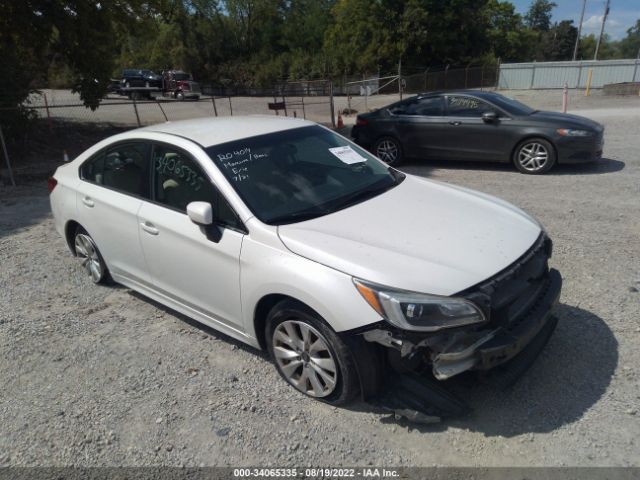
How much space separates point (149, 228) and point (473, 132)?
6798 millimetres

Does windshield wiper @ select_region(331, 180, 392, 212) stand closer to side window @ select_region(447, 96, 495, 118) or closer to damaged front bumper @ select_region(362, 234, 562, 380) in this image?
damaged front bumper @ select_region(362, 234, 562, 380)

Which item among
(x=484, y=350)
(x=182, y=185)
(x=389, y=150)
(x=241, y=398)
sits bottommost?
(x=241, y=398)

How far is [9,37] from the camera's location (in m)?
13.6

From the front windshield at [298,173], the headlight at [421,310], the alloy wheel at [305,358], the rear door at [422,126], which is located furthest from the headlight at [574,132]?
the alloy wheel at [305,358]

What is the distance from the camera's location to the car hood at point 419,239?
A: 270cm

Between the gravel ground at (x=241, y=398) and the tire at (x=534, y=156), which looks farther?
the tire at (x=534, y=156)

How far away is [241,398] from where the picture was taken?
10.7 feet

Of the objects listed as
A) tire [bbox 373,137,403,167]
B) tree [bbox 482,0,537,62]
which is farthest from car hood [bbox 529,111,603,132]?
tree [bbox 482,0,537,62]

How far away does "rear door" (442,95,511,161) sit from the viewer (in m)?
8.69

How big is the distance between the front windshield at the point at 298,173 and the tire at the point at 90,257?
1966mm

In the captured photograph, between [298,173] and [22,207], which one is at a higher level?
[298,173]

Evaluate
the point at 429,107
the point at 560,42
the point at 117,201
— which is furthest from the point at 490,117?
the point at 560,42

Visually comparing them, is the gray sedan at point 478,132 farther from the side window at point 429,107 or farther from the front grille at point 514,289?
the front grille at point 514,289

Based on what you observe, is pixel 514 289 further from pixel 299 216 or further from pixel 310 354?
pixel 299 216
